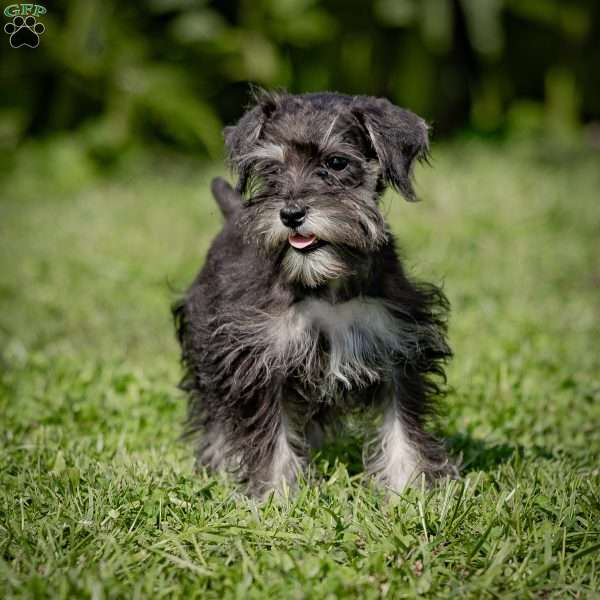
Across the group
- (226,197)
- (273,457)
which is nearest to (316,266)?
(273,457)

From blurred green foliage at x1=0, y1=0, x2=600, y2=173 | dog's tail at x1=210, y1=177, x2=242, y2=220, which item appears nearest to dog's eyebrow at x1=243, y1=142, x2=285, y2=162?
dog's tail at x1=210, y1=177, x2=242, y2=220

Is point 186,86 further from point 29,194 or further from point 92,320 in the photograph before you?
point 92,320

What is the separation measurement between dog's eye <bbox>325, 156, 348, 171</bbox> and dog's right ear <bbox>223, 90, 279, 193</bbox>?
1.22ft

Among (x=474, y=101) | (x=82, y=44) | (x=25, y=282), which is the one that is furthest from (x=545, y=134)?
(x=25, y=282)

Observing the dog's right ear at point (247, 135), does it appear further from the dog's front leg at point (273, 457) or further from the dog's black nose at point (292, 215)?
the dog's front leg at point (273, 457)

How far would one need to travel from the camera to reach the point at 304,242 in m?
3.50

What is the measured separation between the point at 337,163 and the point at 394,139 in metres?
0.25

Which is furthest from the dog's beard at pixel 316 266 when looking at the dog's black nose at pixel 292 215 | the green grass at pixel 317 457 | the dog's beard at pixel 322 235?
the green grass at pixel 317 457

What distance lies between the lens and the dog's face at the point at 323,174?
137 inches

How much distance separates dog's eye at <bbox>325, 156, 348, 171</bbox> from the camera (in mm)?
3646

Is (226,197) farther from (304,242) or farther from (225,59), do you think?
(225,59)

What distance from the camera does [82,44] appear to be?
39.2 feet

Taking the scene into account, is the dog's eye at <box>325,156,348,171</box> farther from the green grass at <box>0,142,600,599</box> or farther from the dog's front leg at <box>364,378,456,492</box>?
the green grass at <box>0,142,600,599</box>

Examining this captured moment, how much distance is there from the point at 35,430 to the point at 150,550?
1764mm
